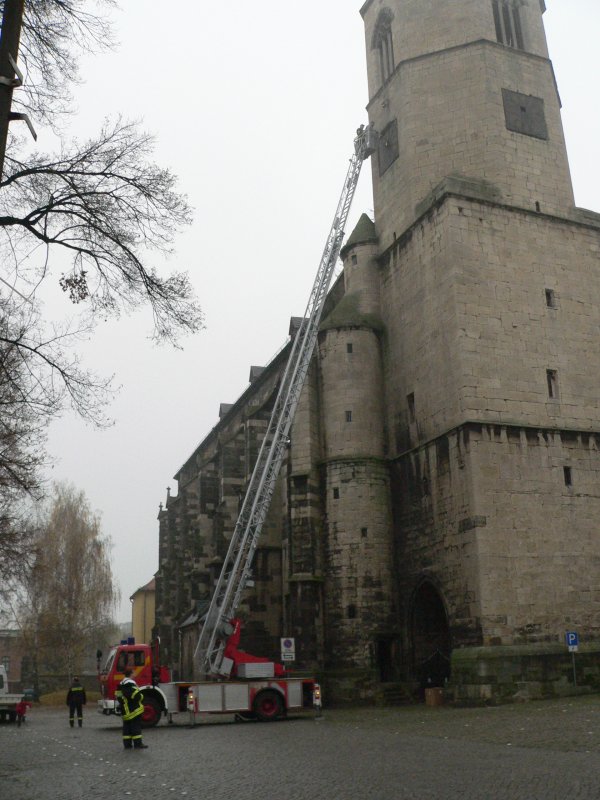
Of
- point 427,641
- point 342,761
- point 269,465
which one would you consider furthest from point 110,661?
point 342,761

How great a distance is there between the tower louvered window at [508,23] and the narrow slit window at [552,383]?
44.4 feet

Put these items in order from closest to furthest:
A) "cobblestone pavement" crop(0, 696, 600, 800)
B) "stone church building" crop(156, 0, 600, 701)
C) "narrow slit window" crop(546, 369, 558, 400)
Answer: "cobblestone pavement" crop(0, 696, 600, 800) → "stone church building" crop(156, 0, 600, 701) → "narrow slit window" crop(546, 369, 558, 400)

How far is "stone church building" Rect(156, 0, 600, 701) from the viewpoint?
24.8 metres

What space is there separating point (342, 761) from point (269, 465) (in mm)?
18908

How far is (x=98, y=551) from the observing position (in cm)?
5562

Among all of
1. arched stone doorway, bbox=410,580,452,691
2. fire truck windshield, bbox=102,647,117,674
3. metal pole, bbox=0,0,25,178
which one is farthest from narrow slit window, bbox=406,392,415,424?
metal pole, bbox=0,0,25,178

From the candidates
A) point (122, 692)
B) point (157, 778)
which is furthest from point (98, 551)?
point (157, 778)

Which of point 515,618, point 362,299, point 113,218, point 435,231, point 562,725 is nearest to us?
point 113,218

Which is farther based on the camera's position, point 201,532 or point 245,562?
point 201,532

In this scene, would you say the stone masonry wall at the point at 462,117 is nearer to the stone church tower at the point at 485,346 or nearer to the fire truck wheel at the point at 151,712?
the stone church tower at the point at 485,346

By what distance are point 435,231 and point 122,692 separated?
1896 centimetres

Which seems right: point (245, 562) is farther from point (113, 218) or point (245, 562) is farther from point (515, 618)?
point (113, 218)

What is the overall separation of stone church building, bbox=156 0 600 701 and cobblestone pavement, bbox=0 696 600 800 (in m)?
5.09

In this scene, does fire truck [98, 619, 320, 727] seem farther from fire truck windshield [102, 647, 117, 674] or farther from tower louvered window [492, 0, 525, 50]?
tower louvered window [492, 0, 525, 50]
